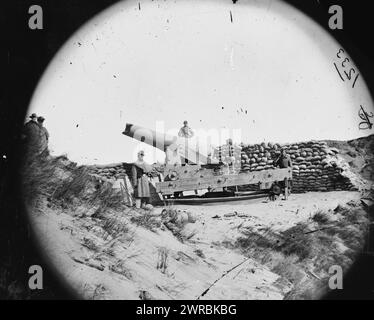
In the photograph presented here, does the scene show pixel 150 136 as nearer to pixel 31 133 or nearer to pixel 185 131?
pixel 185 131

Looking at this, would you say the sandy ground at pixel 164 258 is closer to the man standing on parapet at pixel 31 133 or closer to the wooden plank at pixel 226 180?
the wooden plank at pixel 226 180

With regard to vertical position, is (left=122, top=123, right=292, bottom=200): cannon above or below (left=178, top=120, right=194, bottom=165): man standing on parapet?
below

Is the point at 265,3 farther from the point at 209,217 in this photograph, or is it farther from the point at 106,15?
the point at 209,217

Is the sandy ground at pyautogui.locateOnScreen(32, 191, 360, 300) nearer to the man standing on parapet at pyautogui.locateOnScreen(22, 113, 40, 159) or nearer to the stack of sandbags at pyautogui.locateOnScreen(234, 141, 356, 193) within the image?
the stack of sandbags at pyautogui.locateOnScreen(234, 141, 356, 193)

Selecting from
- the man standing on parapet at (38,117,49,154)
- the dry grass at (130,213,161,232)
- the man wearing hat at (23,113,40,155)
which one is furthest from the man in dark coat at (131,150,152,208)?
the man wearing hat at (23,113,40,155)

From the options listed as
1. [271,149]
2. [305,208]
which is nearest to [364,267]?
[305,208]

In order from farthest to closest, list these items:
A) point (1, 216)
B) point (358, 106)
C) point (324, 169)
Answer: point (324, 169) → point (358, 106) → point (1, 216)
